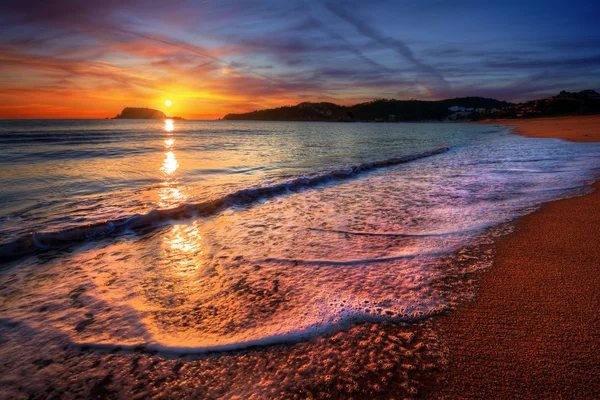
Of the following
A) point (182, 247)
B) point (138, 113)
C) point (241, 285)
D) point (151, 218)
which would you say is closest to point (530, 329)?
point (241, 285)

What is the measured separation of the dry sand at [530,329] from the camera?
2.08m

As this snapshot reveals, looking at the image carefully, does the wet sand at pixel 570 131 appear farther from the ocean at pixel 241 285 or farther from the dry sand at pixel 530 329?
the dry sand at pixel 530 329

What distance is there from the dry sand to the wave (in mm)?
5899

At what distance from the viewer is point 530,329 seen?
2.64 meters

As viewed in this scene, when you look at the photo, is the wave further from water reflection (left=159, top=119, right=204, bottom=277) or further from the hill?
the hill

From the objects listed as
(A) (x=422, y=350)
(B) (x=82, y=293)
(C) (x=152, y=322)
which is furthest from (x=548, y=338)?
(B) (x=82, y=293)

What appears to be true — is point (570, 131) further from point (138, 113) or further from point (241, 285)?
point (138, 113)

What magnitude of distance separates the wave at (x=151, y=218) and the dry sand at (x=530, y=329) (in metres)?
5.90

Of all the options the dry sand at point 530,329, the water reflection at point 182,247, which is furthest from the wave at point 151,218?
the dry sand at point 530,329

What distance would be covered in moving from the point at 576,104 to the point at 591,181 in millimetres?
136661

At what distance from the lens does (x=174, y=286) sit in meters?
3.71

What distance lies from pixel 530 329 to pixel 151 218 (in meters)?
6.82

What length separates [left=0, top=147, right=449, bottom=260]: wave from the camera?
17.3 ft

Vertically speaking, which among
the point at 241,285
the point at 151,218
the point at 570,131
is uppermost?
the point at 570,131
